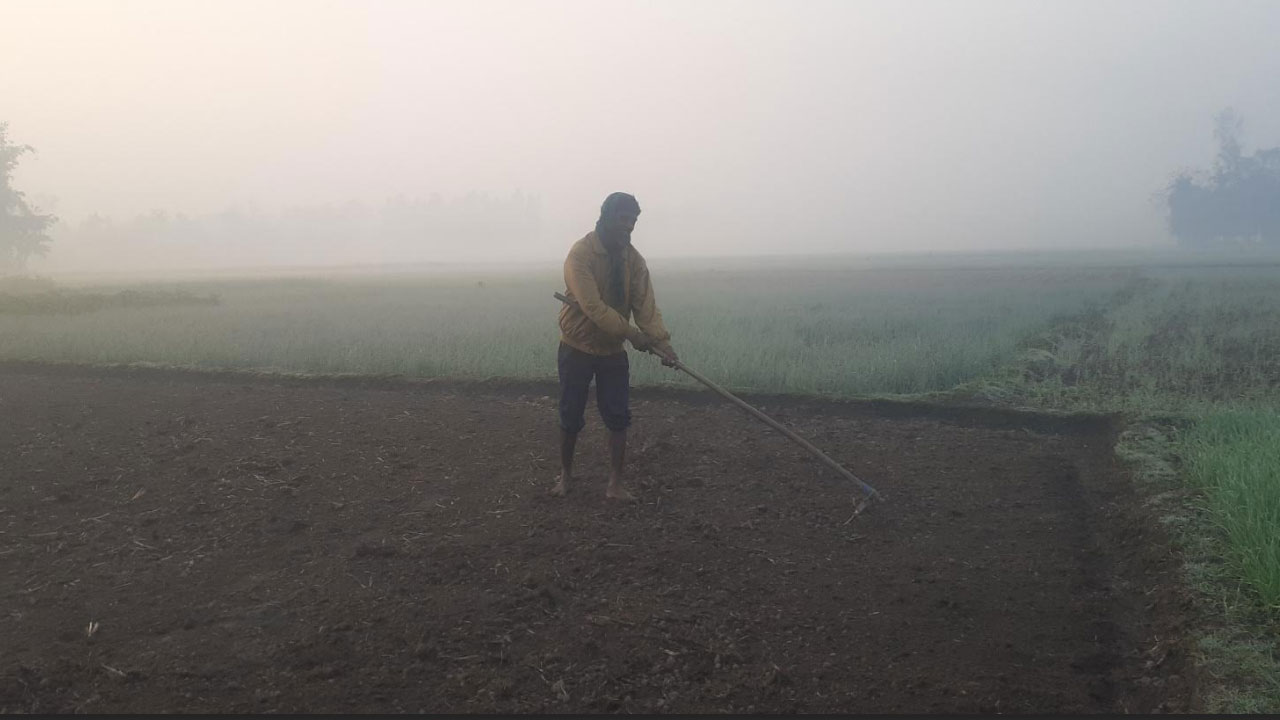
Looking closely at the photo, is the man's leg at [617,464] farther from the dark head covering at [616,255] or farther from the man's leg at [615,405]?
the dark head covering at [616,255]

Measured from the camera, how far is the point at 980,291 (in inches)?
957

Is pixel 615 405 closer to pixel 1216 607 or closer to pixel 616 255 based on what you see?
pixel 616 255

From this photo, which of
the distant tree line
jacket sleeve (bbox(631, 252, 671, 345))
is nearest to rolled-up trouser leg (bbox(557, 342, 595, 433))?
jacket sleeve (bbox(631, 252, 671, 345))

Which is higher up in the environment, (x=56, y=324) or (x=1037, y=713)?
(x=56, y=324)

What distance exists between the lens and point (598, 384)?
17.7ft

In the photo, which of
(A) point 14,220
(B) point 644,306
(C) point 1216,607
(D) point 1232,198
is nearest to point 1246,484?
(C) point 1216,607

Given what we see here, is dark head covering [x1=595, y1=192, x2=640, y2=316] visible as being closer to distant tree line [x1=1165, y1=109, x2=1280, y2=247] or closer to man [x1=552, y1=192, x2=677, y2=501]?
man [x1=552, y1=192, x2=677, y2=501]

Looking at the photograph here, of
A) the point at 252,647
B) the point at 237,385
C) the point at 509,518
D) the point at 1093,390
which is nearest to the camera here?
the point at 252,647

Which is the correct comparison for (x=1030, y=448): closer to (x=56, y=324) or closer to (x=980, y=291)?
(x=56, y=324)

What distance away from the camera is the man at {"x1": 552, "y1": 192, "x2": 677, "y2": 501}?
201 inches

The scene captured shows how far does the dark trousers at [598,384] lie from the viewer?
17.5 feet

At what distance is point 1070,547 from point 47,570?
532 cm

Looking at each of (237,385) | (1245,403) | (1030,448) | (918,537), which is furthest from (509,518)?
(1245,403)

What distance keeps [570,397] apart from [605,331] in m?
0.58
